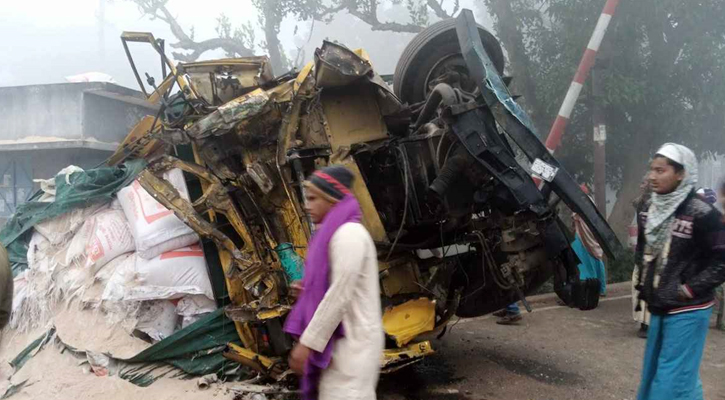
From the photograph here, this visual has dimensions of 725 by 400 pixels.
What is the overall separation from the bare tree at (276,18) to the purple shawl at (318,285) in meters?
9.20

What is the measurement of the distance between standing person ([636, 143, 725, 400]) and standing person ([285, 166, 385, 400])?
1.55 m

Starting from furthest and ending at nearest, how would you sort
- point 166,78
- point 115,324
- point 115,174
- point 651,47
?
point 651,47 → point 115,174 → point 166,78 → point 115,324

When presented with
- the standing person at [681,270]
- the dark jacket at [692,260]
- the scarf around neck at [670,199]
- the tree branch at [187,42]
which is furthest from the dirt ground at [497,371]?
the tree branch at [187,42]

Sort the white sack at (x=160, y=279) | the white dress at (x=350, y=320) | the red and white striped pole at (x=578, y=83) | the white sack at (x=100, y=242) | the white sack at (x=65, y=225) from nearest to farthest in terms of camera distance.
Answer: the white dress at (x=350, y=320) < the white sack at (x=160, y=279) < the white sack at (x=100, y=242) < the white sack at (x=65, y=225) < the red and white striped pole at (x=578, y=83)

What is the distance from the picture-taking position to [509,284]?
4.13 meters

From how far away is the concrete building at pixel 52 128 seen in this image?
959 centimetres

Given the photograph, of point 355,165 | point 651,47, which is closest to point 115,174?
point 355,165

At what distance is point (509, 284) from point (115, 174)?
371cm

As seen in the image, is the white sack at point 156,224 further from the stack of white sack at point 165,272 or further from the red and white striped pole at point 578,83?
the red and white striped pole at point 578,83

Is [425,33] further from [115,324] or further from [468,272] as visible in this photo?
[115,324]

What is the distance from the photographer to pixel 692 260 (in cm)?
271

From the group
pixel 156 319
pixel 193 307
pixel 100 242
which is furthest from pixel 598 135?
Result: pixel 100 242

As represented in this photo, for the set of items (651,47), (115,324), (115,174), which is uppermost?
(651,47)

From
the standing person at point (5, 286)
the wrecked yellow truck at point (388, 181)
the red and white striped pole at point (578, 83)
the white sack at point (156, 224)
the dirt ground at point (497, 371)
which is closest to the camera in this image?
the standing person at point (5, 286)
